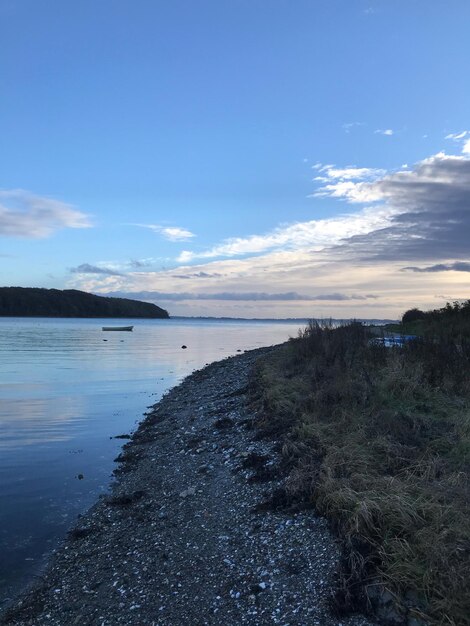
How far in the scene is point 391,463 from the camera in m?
8.04

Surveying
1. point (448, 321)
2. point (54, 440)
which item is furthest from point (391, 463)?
point (448, 321)

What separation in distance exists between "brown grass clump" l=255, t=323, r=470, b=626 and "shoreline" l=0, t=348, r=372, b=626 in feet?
1.39

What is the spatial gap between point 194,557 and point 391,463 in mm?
Result: 3501

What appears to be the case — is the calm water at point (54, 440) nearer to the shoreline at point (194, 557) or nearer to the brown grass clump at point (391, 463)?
the shoreline at point (194, 557)

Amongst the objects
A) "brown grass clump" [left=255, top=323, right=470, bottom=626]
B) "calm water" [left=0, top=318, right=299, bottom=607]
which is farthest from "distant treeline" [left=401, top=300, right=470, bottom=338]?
"calm water" [left=0, top=318, right=299, bottom=607]

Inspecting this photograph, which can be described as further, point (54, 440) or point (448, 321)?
point (448, 321)

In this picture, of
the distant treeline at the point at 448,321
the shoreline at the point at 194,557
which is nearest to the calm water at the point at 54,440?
the shoreline at the point at 194,557

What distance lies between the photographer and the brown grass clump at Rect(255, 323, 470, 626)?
16.3 ft

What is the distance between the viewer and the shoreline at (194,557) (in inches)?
216

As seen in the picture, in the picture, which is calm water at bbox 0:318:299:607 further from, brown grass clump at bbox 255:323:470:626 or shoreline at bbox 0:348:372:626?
brown grass clump at bbox 255:323:470:626

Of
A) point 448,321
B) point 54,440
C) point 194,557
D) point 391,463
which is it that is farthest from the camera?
point 448,321

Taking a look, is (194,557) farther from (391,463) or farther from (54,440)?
(54,440)

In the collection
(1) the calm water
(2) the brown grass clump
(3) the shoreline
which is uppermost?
(2) the brown grass clump

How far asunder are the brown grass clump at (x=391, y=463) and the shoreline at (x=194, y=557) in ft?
1.39
